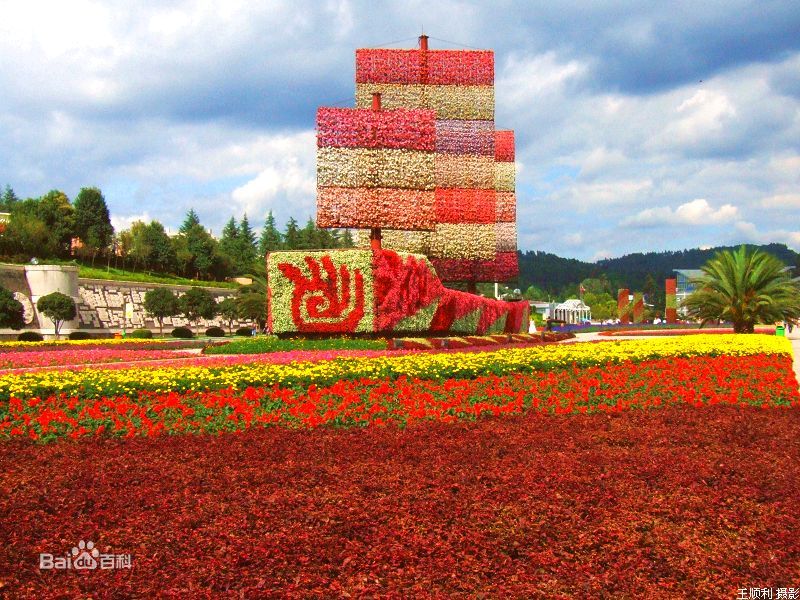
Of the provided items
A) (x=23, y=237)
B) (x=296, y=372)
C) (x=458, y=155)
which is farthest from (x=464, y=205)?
(x=23, y=237)

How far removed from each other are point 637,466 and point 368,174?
53.5 ft

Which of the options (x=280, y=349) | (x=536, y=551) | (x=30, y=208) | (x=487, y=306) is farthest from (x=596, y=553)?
(x=30, y=208)

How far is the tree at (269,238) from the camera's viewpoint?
272ft

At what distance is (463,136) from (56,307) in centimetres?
2099

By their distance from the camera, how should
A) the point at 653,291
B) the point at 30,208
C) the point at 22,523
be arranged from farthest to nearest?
the point at 653,291 → the point at 30,208 → the point at 22,523

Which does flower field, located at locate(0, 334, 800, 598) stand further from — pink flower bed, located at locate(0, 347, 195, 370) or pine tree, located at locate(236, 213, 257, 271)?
pine tree, located at locate(236, 213, 257, 271)

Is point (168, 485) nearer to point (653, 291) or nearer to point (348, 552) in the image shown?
point (348, 552)

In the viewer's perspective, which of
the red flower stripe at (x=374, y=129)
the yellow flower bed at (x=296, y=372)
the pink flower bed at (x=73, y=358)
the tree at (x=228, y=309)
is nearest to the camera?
the yellow flower bed at (x=296, y=372)

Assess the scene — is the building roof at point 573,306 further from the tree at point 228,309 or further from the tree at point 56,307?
the tree at point 56,307

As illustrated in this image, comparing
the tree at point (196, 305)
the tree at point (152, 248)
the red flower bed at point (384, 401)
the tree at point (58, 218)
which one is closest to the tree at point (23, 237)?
the tree at point (58, 218)

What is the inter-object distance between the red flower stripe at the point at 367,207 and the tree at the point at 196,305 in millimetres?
26646

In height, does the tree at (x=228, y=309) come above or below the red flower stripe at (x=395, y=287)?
below

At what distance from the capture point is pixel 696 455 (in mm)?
5875

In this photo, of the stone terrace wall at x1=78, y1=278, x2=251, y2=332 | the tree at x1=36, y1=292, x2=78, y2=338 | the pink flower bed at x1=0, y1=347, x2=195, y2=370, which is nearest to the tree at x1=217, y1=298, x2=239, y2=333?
the stone terrace wall at x1=78, y1=278, x2=251, y2=332
